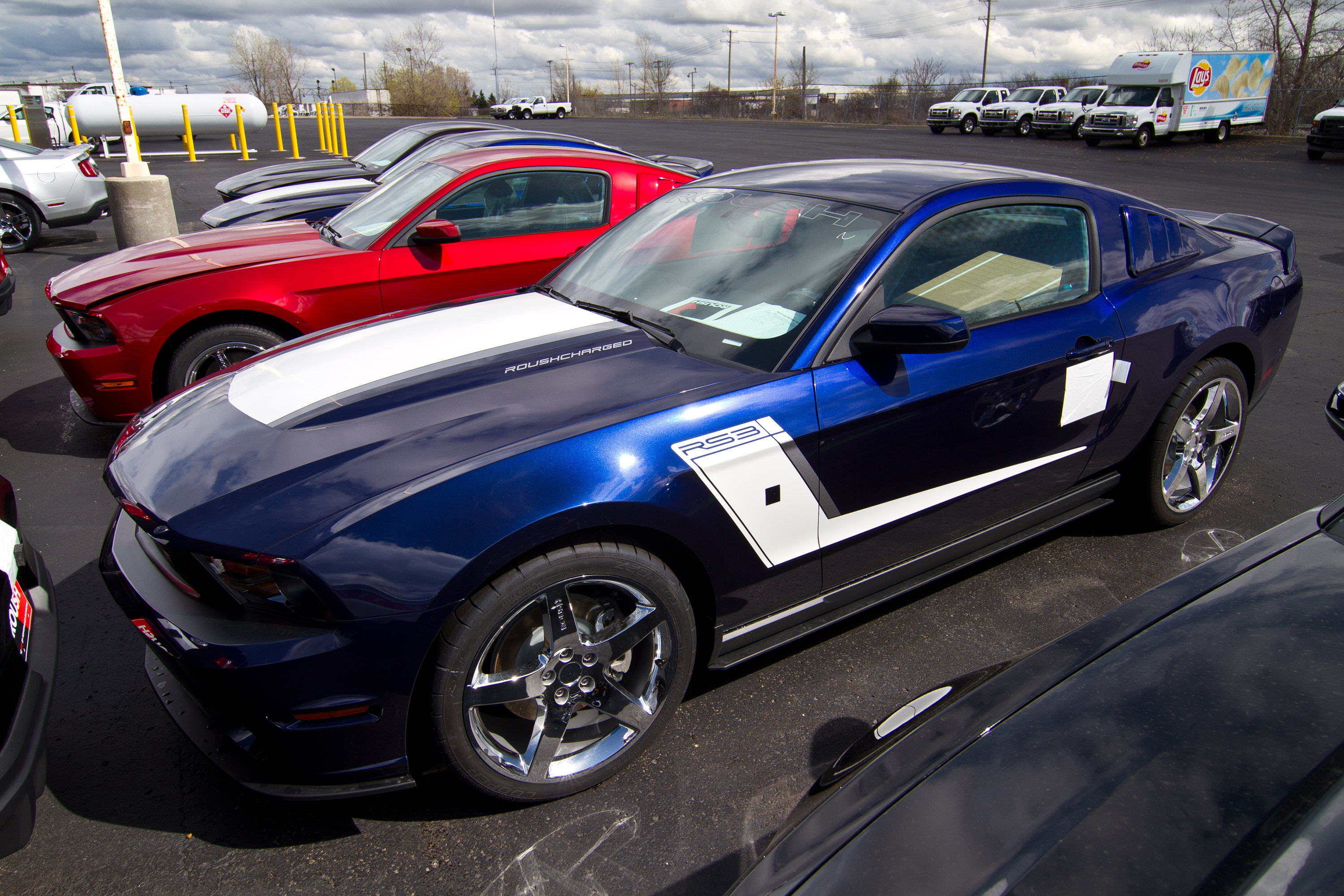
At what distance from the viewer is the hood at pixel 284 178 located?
29.4 ft

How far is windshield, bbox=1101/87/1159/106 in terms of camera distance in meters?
25.6

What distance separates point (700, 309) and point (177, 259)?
3.32 metres

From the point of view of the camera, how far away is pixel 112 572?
224cm

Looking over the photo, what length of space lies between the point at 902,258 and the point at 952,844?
1.88 m

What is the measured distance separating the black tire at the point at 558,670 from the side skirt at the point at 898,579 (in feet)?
0.65

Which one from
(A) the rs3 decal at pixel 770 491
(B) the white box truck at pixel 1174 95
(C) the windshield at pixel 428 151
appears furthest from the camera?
(B) the white box truck at pixel 1174 95

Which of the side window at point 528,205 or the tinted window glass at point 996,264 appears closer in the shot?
the tinted window glass at point 996,264

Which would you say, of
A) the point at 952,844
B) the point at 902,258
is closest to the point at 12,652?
the point at 952,844

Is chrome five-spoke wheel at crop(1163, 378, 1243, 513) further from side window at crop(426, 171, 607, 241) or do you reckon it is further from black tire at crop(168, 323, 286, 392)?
black tire at crop(168, 323, 286, 392)

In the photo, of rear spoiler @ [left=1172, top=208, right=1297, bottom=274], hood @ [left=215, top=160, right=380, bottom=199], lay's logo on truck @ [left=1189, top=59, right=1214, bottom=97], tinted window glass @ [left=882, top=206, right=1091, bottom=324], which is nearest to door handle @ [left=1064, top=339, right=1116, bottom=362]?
tinted window glass @ [left=882, top=206, right=1091, bottom=324]

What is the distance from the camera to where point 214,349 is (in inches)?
174

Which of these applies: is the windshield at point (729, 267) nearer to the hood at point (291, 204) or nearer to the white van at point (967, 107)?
the hood at point (291, 204)

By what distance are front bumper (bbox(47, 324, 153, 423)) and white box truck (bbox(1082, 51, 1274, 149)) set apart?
2817 cm

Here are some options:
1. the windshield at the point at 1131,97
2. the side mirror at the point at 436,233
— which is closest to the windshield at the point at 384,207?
the side mirror at the point at 436,233
